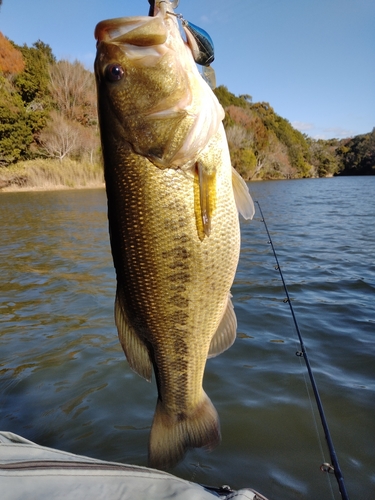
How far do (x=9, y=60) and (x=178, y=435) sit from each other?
47.0 metres

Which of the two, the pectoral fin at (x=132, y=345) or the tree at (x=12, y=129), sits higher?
the tree at (x=12, y=129)

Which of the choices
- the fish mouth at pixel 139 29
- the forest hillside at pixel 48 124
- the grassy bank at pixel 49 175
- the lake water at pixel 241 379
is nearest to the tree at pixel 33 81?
the forest hillside at pixel 48 124

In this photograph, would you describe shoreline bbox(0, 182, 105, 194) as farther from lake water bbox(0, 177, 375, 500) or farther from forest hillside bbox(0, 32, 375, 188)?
lake water bbox(0, 177, 375, 500)

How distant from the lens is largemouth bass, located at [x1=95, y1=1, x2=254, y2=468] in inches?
64.5

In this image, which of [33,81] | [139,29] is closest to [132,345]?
[139,29]

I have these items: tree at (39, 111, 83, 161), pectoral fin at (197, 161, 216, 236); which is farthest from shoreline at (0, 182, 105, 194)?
pectoral fin at (197, 161, 216, 236)

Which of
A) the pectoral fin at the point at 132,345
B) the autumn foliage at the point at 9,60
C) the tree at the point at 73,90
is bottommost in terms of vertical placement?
the pectoral fin at the point at 132,345

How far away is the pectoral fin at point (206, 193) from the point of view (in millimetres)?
1651

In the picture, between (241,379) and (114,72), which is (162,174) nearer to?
(114,72)

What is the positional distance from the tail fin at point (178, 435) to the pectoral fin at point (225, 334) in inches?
12.7

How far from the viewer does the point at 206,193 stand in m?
1.66

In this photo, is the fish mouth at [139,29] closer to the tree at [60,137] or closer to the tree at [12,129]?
the tree at [12,129]

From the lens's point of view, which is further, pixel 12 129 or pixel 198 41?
pixel 12 129

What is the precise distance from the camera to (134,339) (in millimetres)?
1870
